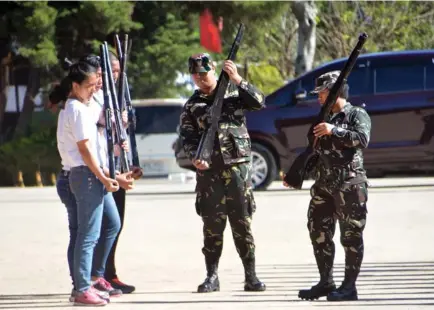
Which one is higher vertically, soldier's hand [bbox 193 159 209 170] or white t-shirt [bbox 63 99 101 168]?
white t-shirt [bbox 63 99 101 168]

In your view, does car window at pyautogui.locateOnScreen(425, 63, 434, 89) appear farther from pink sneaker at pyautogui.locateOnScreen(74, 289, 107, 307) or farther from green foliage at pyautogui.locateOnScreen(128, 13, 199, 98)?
green foliage at pyautogui.locateOnScreen(128, 13, 199, 98)

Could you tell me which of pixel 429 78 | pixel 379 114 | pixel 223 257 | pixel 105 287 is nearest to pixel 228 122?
pixel 105 287

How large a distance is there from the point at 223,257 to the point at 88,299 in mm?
3068

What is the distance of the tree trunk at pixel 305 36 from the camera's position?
28938mm

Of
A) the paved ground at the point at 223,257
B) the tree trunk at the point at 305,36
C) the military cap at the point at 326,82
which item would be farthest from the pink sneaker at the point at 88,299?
the tree trunk at the point at 305,36

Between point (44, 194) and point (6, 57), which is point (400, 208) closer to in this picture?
point (44, 194)

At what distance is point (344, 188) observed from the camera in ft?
27.3

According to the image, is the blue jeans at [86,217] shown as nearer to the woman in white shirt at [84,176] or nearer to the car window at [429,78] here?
the woman in white shirt at [84,176]

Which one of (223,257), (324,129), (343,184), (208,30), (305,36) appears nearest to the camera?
(324,129)

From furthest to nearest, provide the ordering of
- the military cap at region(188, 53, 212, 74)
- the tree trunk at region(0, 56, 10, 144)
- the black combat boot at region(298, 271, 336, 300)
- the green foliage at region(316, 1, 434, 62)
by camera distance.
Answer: the green foliage at region(316, 1, 434, 62), the tree trunk at region(0, 56, 10, 144), the military cap at region(188, 53, 212, 74), the black combat boot at region(298, 271, 336, 300)

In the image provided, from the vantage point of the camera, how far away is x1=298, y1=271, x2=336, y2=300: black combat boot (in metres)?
8.56

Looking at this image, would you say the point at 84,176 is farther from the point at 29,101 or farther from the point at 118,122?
the point at 29,101

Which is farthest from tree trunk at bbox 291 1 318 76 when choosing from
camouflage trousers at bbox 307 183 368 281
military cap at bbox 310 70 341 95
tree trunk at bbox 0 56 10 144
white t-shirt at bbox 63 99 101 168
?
white t-shirt at bbox 63 99 101 168

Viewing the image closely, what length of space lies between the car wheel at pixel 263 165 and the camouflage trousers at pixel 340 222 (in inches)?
371
